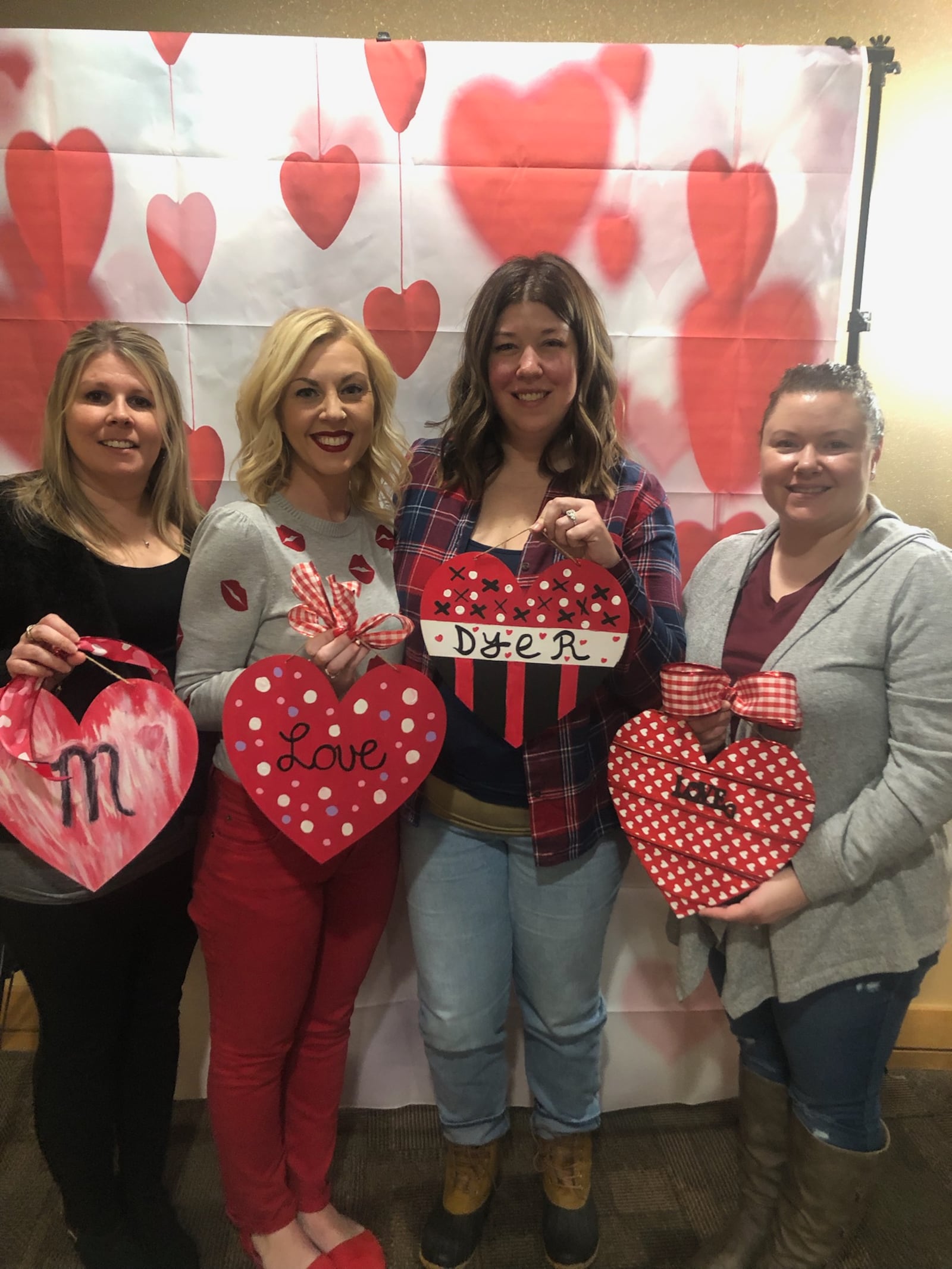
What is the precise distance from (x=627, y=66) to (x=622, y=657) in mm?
1104

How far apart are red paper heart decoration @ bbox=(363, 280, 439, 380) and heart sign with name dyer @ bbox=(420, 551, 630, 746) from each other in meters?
0.62

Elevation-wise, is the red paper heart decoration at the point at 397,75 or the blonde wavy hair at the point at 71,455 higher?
the red paper heart decoration at the point at 397,75

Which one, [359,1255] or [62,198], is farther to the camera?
[62,198]

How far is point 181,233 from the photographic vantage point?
1.34m

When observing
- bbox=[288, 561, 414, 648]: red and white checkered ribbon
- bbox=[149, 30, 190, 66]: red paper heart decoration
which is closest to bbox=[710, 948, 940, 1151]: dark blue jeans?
bbox=[288, 561, 414, 648]: red and white checkered ribbon

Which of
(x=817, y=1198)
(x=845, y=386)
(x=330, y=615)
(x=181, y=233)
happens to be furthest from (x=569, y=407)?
(x=817, y=1198)

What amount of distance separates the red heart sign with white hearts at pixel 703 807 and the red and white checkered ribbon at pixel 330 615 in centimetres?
38

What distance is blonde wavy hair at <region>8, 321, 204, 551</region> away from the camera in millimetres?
1047

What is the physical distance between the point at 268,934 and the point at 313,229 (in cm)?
124

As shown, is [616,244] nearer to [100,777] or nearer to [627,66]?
[627,66]

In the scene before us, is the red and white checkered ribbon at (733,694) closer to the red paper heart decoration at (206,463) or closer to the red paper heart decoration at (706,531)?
the red paper heart decoration at (706,531)

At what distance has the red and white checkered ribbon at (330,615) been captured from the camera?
37.2 inches

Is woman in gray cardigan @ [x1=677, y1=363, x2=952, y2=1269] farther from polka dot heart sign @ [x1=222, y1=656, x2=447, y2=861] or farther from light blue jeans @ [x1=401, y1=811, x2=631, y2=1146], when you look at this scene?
polka dot heart sign @ [x1=222, y1=656, x2=447, y2=861]

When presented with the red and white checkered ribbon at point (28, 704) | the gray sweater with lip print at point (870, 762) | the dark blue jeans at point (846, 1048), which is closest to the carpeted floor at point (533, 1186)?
the dark blue jeans at point (846, 1048)
